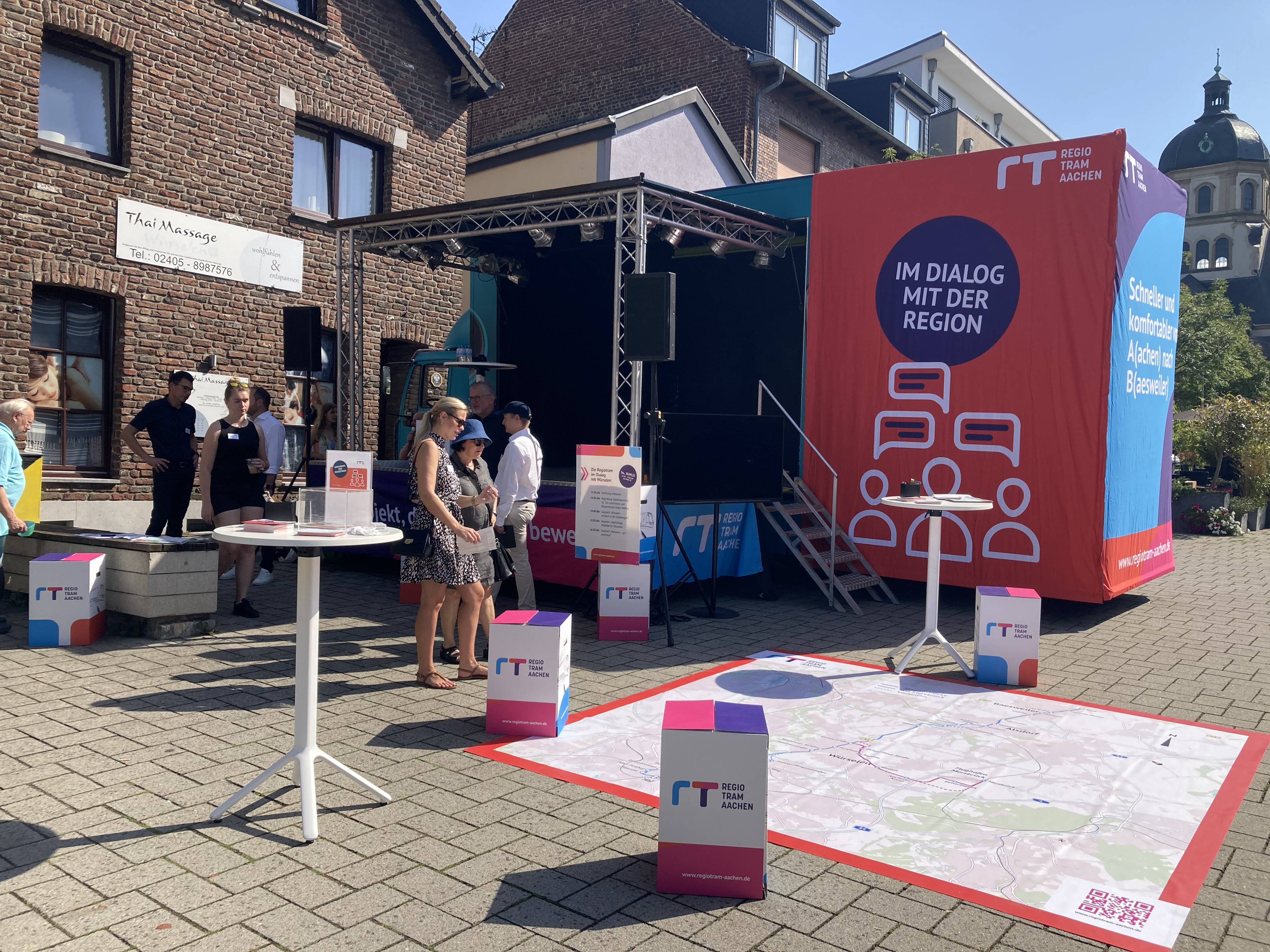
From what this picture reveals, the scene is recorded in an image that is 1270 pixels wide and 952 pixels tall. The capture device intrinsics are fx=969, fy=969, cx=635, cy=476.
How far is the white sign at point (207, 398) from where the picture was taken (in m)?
11.9

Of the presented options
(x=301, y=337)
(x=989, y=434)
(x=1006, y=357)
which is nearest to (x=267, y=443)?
(x=301, y=337)

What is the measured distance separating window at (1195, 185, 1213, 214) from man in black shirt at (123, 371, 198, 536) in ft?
246

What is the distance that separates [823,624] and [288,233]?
30.0 feet

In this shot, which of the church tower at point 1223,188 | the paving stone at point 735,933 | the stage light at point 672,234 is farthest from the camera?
the church tower at point 1223,188

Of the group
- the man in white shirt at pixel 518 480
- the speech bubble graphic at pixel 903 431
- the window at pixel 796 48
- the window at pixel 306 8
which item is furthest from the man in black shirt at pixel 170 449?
the window at pixel 796 48

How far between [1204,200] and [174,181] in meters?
73.5

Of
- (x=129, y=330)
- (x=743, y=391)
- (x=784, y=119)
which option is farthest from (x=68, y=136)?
(x=784, y=119)

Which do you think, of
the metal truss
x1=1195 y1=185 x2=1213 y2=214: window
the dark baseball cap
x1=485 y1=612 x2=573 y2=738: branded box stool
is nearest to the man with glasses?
the dark baseball cap

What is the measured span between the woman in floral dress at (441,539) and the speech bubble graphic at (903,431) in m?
4.57

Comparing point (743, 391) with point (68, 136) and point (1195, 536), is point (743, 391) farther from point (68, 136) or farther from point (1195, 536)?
point (1195, 536)

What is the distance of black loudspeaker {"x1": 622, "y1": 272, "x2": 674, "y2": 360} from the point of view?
25.2 feet

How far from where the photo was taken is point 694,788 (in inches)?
130

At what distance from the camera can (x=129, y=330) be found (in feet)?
36.9

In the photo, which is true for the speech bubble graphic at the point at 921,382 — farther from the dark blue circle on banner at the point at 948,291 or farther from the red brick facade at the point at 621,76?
the red brick facade at the point at 621,76
